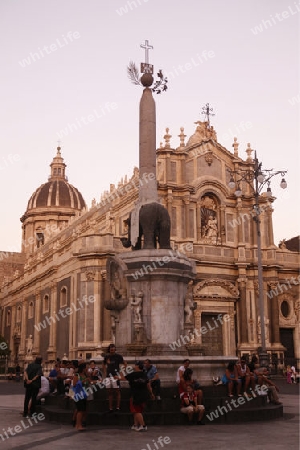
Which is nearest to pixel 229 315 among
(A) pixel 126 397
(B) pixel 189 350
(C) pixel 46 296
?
(C) pixel 46 296

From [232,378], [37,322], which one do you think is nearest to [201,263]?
[37,322]

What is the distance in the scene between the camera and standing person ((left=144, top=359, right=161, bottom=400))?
12500mm

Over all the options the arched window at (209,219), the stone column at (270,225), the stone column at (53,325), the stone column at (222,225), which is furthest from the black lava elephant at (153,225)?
the stone column at (270,225)

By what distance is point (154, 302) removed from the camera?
48.8 feet

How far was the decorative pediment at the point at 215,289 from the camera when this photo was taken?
39881mm

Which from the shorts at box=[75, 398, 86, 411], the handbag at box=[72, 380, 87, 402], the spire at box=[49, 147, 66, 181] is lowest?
the shorts at box=[75, 398, 86, 411]

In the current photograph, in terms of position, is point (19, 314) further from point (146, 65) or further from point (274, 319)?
point (146, 65)

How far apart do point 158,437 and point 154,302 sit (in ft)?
16.0

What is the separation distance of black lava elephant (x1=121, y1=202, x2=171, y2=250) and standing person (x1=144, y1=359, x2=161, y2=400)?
415 cm

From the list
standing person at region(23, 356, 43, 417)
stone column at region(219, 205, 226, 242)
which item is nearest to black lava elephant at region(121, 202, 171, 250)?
standing person at region(23, 356, 43, 417)

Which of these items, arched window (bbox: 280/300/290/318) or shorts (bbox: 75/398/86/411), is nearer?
shorts (bbox: 75/398/86/411)

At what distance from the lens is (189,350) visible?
15219mm

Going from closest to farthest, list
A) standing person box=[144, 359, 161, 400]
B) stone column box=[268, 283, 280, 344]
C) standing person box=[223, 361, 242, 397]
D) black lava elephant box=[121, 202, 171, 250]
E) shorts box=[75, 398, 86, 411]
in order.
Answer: shorts box=[75, 398, 86, 411] < standing person box=[144, 359, 161, 400] < standing person box=[223, 361, 242, 397] < black lava elephant box=[121, 202, 171, 250] < stone column box=[268, 283, 280, 344]

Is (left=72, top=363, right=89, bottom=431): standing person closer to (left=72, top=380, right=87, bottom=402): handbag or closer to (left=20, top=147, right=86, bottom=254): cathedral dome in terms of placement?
(left=72, top=380, right=87, bottom=402): handbag
